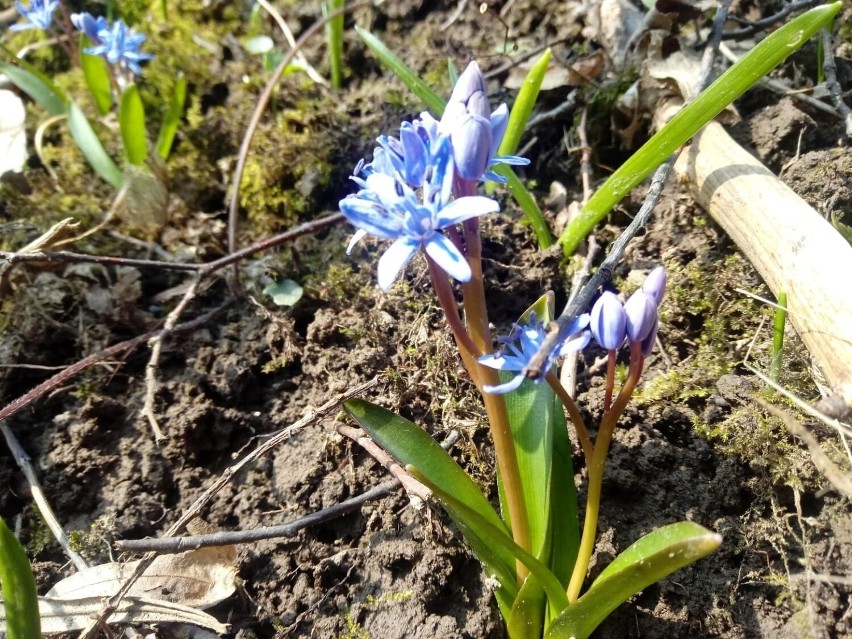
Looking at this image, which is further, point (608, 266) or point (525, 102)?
point (525, 102)

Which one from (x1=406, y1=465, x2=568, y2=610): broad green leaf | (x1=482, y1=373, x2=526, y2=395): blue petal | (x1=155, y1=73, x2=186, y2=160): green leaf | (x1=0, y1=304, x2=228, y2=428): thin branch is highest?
(x1=155, y1=73, x2=186, y2=160): green leaf

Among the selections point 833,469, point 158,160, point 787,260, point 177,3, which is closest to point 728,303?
point 787,260

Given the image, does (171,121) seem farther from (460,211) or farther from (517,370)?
(517,370)

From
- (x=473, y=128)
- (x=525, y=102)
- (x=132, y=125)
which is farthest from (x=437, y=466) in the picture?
(x=132, y=125)

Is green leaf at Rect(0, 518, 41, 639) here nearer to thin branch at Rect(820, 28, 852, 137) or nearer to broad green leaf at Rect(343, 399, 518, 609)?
broad green leaf at Rect(343, 399, 518, 609)

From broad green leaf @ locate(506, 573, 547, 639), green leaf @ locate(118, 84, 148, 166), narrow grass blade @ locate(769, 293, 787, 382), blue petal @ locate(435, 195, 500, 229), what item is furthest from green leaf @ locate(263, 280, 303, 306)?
narrow grass blade @ locate(769, 293, 787, 382)

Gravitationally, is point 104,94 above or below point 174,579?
above

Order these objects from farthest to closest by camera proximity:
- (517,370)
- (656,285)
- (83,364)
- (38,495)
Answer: (83,364) < (38,495) < (656,285) < (517,370)
